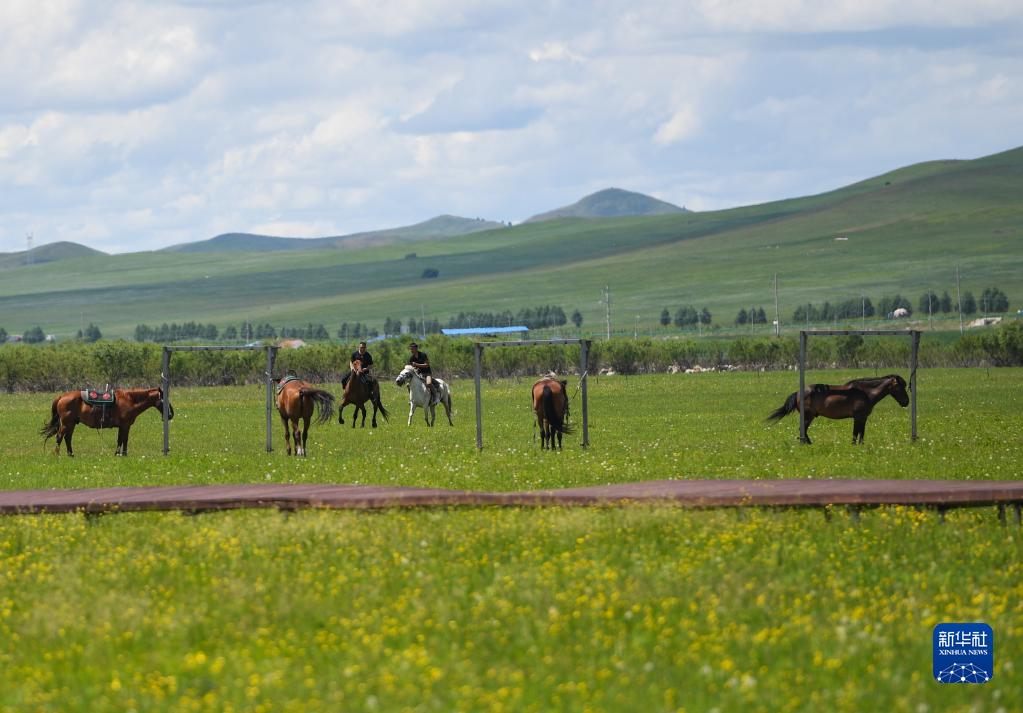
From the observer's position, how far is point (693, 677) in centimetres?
1135

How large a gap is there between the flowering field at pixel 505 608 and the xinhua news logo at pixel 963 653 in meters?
0.12

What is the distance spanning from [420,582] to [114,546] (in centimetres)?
453

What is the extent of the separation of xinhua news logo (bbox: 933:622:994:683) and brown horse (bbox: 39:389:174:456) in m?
23.0

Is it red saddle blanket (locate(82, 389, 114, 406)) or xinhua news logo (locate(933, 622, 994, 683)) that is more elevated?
red saddle blanket (locate(82, 389, 114, 406))

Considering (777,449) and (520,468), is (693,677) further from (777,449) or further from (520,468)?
(777,449)

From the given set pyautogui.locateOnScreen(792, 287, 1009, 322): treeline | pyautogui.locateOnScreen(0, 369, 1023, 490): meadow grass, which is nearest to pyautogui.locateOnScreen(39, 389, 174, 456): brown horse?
pyautogui.locateOnScreen(0, 369, 1023, 490): meadow grass

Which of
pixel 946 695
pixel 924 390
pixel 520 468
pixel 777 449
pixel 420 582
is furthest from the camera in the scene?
pixel 924 390

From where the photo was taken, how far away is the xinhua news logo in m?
11.4

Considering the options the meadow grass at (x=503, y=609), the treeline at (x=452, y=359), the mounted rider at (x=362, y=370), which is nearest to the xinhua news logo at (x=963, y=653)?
the meadow grass at (x=503, y=609)

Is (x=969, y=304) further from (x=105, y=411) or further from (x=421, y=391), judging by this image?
(x=105, y=411)

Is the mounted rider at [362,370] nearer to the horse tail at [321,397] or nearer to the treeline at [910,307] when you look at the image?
the horse tail at [321,397]

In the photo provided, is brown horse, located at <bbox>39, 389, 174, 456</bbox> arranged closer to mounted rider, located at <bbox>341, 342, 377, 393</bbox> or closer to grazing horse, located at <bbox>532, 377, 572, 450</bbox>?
grazing horse, located at <bbox>532, 377, 572, 450</bbox>

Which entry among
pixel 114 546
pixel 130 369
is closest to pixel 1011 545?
pixel 114 546

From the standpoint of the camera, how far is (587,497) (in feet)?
62.5
